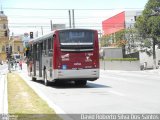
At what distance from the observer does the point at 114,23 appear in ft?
332

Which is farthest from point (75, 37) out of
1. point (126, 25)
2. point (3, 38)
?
point (3, 38)

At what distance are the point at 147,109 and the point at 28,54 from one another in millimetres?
23614

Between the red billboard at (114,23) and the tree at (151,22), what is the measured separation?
35.5m

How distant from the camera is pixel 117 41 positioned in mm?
75250

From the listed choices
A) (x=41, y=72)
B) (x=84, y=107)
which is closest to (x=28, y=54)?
(x=41, y=72)

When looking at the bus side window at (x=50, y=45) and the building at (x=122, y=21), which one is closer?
the bus side window at (x=50, y=45)

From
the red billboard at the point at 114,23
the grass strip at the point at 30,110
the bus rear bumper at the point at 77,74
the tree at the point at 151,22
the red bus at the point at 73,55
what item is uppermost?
the red billboard at the point at 114,23

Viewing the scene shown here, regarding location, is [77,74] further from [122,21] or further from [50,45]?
[122,21]

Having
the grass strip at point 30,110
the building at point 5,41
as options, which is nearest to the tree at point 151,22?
the grass strip at point 30,110

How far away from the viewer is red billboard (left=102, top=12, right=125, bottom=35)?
94925 millimetres

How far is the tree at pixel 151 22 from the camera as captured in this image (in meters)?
55.7

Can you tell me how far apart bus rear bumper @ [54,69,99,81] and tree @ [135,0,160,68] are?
106 feet

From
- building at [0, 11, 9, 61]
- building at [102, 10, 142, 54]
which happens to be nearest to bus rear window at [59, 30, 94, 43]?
building at [102, 10, 142, 54]

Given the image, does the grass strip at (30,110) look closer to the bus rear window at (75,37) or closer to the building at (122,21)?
the bus rear window at (75,37)
